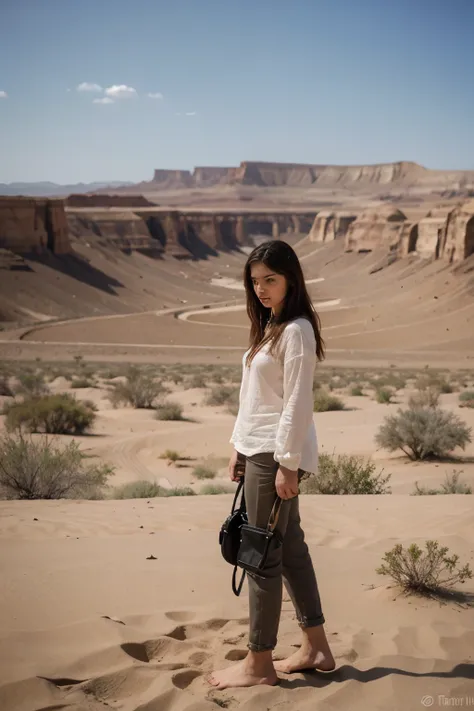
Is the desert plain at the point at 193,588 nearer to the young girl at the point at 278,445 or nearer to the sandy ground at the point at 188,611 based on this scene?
the sandy ground at the point at 188,611

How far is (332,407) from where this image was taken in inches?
585

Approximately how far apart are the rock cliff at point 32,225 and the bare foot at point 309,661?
53619 mm

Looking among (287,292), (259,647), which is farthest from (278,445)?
(259,647)

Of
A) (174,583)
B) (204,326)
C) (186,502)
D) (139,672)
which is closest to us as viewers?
(139,672)

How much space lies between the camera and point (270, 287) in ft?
11.4

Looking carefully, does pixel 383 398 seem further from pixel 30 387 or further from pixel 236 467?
pixel 236 467

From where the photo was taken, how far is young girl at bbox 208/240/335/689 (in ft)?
10.6

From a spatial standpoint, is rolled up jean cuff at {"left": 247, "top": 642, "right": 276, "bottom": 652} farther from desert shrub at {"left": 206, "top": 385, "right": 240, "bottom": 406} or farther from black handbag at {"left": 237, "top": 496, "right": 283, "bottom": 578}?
desert shrub at {"left": 206, "top": 385, "right": 240, "bottom": 406}

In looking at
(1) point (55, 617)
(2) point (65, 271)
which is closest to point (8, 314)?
(2) point (65, 271)

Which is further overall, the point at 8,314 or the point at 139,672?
the point at 8,314

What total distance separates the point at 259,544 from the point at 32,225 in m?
55.5

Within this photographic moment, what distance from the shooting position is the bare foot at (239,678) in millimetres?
3350

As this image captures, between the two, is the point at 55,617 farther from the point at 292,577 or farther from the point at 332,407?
the point at 332,407

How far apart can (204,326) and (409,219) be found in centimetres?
4015
